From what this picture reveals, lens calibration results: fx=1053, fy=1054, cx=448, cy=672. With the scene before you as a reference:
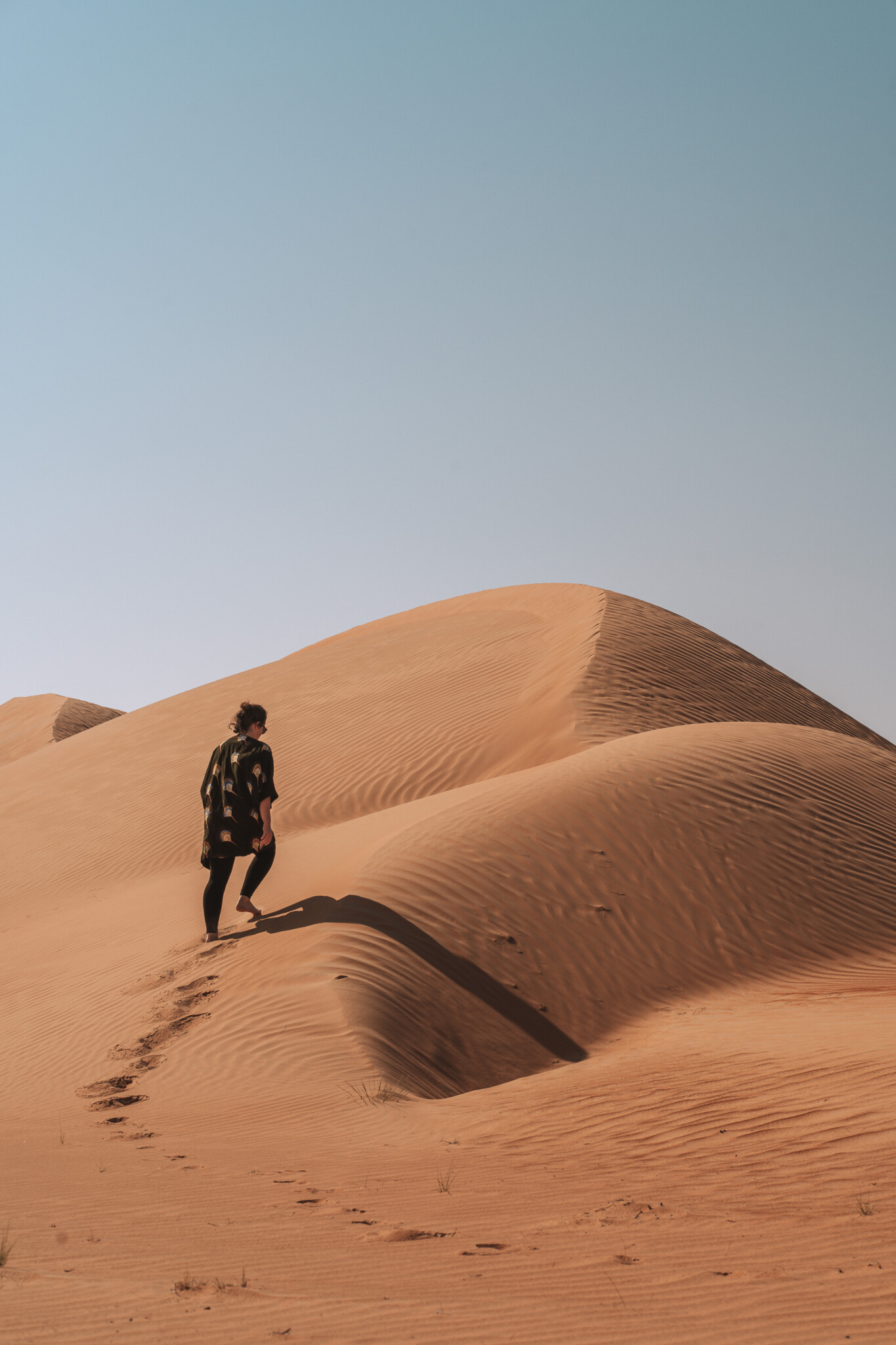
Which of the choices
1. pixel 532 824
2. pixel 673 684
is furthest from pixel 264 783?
pixel 673 684

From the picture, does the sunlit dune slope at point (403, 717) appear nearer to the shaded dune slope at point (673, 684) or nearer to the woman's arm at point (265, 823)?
the shaded dune slope at point (673, 684)

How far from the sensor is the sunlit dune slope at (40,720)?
5600 cm

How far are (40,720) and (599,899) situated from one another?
179 feet

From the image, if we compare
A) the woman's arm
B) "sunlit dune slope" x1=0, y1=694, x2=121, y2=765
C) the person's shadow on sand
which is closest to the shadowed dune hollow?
the person's shadow on sand

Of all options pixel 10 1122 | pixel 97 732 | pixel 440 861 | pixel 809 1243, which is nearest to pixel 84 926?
pixel 440 861

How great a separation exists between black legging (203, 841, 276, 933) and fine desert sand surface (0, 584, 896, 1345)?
33 centimetres

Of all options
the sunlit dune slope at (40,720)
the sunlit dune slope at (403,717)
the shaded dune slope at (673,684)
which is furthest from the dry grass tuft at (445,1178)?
the sunlit dune slope at (40,720)

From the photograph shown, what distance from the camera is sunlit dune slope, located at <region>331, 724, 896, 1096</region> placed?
8.08 meters

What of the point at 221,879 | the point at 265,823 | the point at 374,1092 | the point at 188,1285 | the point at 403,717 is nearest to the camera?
the point at 188,1285

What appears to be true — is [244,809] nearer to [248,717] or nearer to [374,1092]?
[248,717]

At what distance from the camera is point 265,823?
29.9ft

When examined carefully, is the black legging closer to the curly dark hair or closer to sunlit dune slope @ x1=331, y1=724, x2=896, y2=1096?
sunlit dune slope @ x1=331, y1=724, x2=896, y2=1096

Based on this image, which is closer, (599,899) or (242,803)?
(242,803)

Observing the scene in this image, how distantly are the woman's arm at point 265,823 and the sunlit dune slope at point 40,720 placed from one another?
48555 mm
